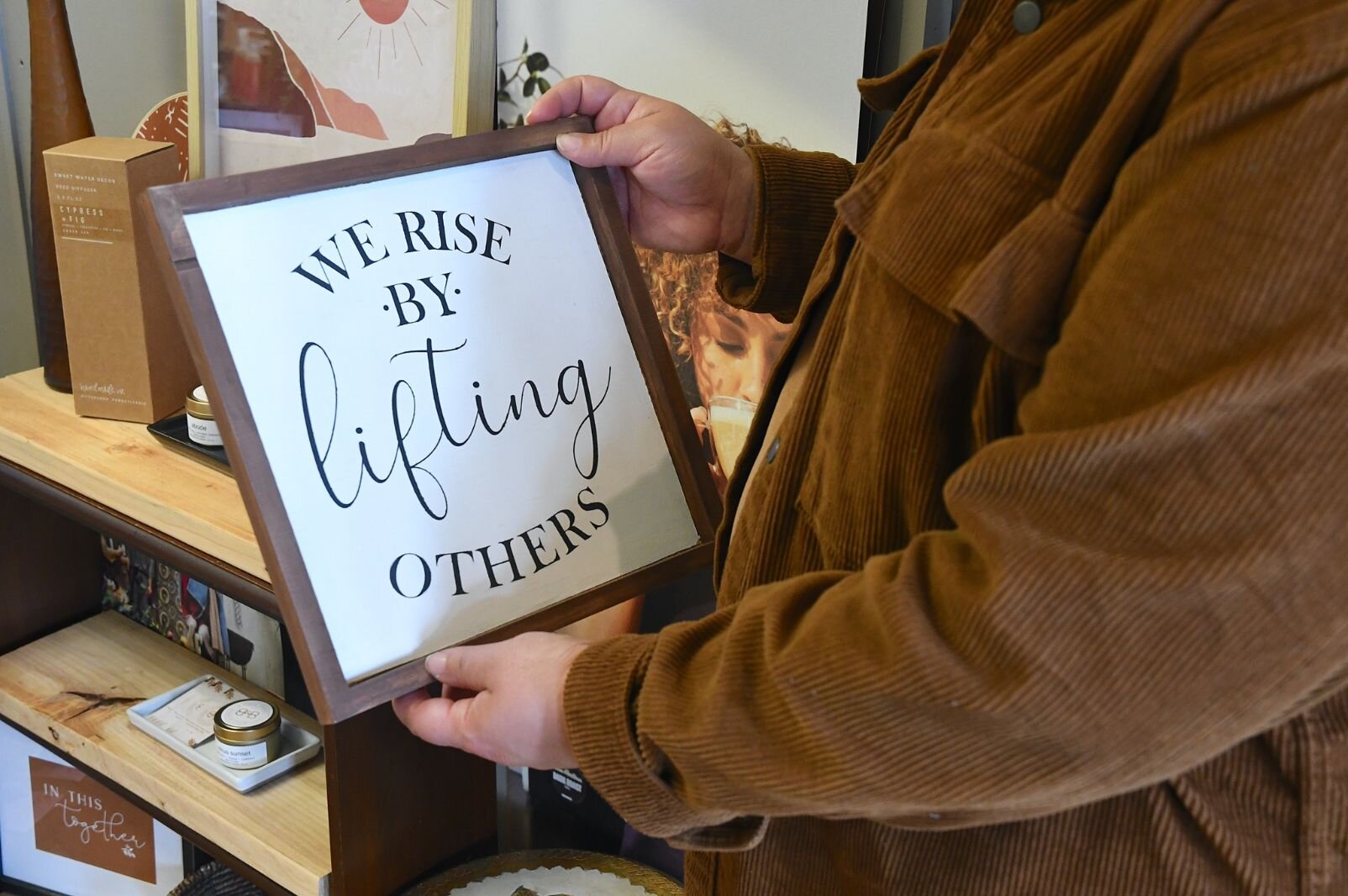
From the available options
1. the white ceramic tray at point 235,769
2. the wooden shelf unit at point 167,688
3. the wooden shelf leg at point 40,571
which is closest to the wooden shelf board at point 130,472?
the wooden shelf unit at point 167,688

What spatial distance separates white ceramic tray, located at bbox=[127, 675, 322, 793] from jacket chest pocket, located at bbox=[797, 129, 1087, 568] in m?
0.91

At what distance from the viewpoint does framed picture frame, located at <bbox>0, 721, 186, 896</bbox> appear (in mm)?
1722

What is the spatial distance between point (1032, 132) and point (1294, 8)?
125 millimetres

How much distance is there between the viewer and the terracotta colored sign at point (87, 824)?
1.73m

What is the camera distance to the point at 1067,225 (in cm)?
53

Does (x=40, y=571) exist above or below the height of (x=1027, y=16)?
below

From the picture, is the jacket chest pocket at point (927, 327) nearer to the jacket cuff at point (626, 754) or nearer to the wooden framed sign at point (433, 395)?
the jacket cuff at point (626, 754)

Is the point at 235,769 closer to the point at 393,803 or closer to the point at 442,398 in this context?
the point at 393,803

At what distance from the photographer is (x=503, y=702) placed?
0.77 metres

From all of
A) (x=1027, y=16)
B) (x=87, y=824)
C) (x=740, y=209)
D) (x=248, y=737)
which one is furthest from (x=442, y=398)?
(x=87, y=824)

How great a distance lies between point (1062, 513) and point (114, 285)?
1158 mm

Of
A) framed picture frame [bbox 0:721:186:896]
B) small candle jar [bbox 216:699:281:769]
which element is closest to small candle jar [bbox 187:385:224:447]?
small candle jar [bbox 216:699:281:769]

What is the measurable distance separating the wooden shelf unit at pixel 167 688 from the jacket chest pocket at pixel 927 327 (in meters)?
0.65

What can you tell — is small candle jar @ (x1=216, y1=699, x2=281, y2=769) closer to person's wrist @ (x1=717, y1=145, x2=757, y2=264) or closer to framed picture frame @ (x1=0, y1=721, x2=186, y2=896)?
framed picture frame @ (x1=0, y1=721, x2=186, y2=896)
